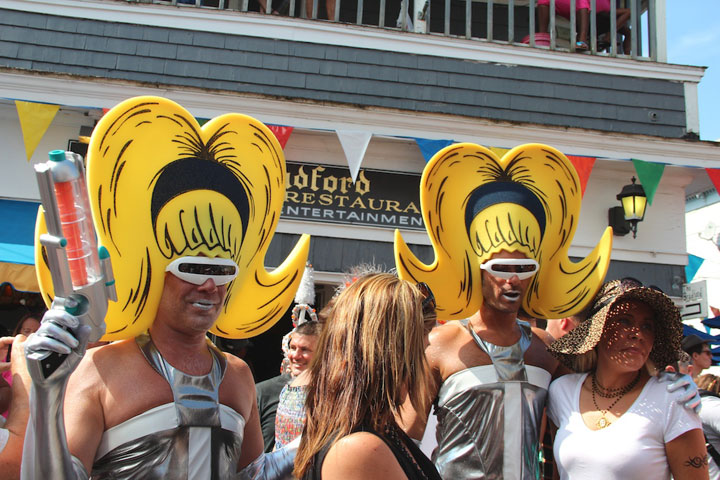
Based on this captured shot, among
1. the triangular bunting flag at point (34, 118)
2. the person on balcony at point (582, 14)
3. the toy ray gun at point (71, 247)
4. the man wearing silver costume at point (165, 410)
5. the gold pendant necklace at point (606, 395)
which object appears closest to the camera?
the toy ray gun at point (71, 247)

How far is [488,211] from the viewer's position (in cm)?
288

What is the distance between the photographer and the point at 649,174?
6281 millimetres

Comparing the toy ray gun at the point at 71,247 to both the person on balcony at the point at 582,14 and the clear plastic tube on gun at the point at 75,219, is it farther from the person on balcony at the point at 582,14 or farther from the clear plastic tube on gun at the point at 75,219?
the person on balcony at the point at 582,14

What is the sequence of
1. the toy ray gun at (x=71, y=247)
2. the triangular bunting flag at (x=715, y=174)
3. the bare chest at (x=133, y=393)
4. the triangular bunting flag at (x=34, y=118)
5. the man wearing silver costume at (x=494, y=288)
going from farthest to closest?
the triangular bunting flag at (x=715, y=174) < the triangular bunting flag at (x=34, y=118) < the man wearing silver costume at (x=494, y=288) < the bare chest at (x=133, y=393) < the toy ray gun at (x=71, y=247)

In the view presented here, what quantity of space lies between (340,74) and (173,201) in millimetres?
4547

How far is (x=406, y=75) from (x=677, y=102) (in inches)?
110

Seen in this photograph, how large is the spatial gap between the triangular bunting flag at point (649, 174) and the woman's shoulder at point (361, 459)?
214 inches

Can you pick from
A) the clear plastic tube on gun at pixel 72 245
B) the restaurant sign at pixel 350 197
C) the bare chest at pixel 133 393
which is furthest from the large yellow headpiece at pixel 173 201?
the restaurant sign at pixel 350 197

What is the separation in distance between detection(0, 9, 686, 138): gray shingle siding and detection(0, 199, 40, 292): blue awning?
129cm

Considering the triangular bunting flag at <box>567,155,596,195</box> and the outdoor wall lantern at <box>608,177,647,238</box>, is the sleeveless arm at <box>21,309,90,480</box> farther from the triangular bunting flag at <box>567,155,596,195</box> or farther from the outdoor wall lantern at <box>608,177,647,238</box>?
the outdoor wall lantern at <box>608,177,647,238</box>

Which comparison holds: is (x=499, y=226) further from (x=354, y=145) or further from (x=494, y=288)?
(x=354, y=145)

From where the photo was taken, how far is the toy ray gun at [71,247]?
1.46m

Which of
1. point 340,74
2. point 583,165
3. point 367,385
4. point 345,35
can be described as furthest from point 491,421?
point 345,35

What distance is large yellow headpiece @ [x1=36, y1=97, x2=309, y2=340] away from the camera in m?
1.99
